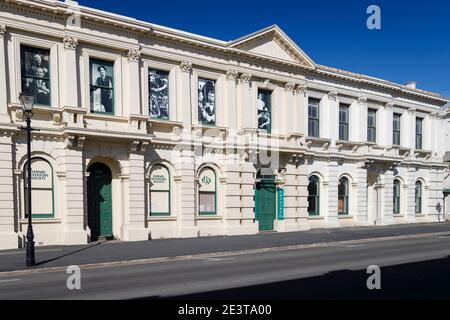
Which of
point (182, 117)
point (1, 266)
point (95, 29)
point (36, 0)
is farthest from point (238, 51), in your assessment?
point (1, 266)

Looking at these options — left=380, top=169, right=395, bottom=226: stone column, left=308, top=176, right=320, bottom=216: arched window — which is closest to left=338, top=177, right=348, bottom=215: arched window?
left=308, top=176, right=320, bottom=216: arched window

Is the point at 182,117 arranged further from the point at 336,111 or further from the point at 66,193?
the point at 336,111

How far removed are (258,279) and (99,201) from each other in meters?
10.8

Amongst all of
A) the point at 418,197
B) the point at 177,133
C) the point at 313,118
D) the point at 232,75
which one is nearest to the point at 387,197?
the point at 418,197

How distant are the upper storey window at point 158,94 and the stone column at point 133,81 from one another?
2.90 ft

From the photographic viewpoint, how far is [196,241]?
17719 mm

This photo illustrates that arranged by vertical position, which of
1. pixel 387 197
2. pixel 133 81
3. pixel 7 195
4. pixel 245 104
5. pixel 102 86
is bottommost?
pixel 387 197

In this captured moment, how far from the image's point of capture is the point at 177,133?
765 inches

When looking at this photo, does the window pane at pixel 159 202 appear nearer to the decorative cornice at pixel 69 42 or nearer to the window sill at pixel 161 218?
the window sill at pixel 161 218

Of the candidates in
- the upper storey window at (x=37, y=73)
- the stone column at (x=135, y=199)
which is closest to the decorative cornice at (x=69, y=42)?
the upper storey window at (x=37, y=73)

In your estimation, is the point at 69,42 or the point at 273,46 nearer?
the point at 69,42

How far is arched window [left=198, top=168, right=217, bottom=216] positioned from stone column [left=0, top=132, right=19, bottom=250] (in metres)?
8.67

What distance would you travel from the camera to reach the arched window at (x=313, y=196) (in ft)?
80.7

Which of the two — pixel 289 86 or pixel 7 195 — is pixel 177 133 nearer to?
pixel 289 86
